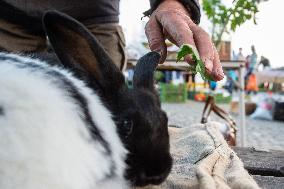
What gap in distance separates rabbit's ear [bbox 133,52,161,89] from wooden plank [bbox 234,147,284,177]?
0.62 metres

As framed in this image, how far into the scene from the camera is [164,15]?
177 cm

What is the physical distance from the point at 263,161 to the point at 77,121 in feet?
4.21

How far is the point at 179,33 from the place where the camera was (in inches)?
63.6

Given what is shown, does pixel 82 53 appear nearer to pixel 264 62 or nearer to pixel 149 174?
pixel 149 174

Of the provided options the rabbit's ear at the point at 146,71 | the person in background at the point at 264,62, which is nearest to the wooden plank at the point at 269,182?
the rabbit's ear at the point at 146,71

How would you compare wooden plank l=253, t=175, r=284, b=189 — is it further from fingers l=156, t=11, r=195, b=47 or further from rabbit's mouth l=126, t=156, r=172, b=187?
fingers l=156, t=11, r=195, b=47

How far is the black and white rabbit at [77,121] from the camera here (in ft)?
3.17

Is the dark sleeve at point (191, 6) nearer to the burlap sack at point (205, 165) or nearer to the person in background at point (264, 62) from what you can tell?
the burlap sack at point (205, 165)

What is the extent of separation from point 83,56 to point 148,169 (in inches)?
15.3

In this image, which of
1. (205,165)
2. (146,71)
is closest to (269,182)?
(205,165)

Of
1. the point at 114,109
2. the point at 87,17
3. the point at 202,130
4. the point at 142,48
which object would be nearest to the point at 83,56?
the point at 114,109

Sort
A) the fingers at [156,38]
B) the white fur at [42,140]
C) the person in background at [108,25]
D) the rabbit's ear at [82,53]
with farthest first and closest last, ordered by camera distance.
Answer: the fingers at [156,38]
the person in background at [108,25]
the rabbit's ear at [82,53]
the white fur at [42,140]

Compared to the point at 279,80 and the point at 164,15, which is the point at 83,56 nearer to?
the point at 164,15

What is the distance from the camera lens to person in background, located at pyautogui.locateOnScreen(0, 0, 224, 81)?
1.62 metres
